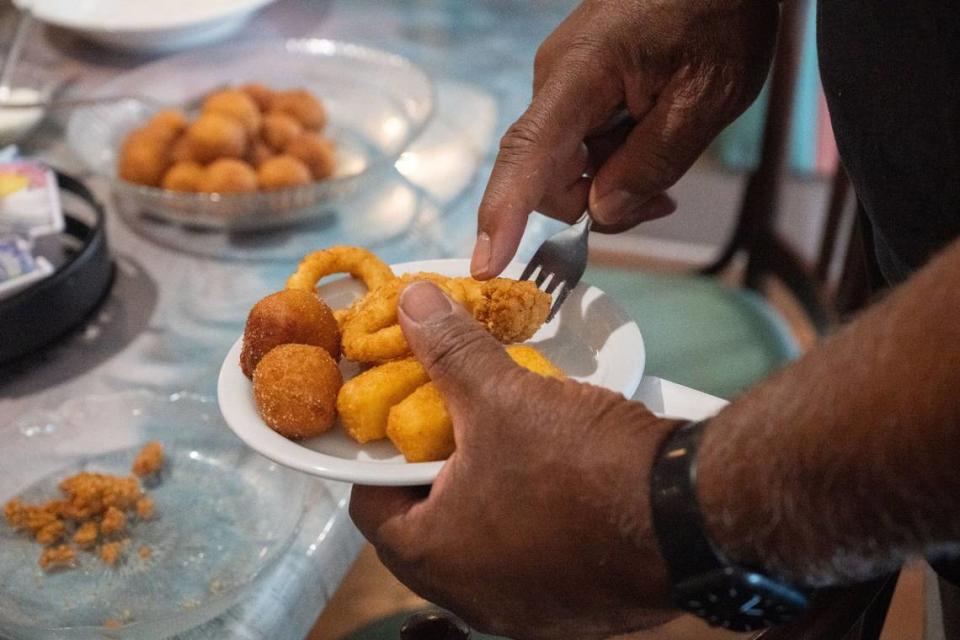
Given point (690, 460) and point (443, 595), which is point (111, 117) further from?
point (690, 460)

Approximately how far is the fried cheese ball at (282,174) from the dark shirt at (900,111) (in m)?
0.66

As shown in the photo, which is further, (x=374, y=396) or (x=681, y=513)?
(x=374, y=396)

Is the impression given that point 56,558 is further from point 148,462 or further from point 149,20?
point 149,20

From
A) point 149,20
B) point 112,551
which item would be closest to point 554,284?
point 112,551

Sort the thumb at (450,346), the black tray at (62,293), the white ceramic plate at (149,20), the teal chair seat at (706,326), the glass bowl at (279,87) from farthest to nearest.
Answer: the white ceramic plate at (149,20) → the teal chair seat at (706,326) → the glass bowl at (279,87) → the black tray at (62,293) → the thumb at (450,346)

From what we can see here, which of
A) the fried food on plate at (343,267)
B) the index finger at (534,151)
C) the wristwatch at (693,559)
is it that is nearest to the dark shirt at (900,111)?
the index finger at (534,151)

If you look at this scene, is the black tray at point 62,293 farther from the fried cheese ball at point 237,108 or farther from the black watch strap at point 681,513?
the black watch strap at point 681,513

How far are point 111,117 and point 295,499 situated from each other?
78 cm

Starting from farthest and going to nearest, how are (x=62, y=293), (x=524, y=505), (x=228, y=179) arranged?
(x=228, y=179) < (x=62, y=293) < (x=524, y=505)

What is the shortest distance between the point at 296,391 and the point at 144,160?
2.24ft

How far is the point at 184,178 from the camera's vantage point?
4.09ft

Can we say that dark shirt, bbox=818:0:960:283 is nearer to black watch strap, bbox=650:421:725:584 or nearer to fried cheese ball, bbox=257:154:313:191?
black watch strap, bbox=650:421:725:584

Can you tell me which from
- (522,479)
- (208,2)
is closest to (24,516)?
(522,479)

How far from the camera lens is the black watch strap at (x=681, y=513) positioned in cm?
57
